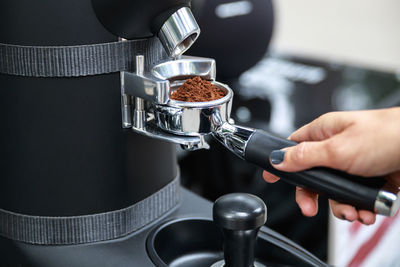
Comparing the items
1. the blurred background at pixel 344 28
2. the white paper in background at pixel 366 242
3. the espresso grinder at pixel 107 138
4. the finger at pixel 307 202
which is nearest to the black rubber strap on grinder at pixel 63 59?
the espresso grinder at pixel 107 138

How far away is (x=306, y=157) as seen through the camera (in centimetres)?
42

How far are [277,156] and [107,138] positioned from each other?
19cm

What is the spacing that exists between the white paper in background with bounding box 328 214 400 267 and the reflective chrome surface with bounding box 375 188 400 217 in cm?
60

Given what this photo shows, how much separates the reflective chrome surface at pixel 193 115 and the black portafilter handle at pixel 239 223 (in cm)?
8

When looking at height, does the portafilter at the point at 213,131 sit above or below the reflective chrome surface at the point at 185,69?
below

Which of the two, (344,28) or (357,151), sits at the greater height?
(357,151)

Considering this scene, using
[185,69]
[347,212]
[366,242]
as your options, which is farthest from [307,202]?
[366,242]

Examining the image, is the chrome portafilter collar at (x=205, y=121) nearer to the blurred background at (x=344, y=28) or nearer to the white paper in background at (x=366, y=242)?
the white paper in background at (x=366, y=242)

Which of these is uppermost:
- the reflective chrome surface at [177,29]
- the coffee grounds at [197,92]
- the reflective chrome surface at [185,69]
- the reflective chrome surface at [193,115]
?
the reflective chrome surface at [177,29]

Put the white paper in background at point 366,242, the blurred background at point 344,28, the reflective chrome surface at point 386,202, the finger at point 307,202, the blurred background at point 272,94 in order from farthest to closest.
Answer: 1. the blurred background at point 344,28
2. the white paper in background at point 366,242
3. the blurred background at point 272,94
4. the finger at point 307,202
5. the reflective chrome surface at point 386,202

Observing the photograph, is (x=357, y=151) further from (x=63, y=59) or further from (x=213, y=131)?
(x=63, y=59)

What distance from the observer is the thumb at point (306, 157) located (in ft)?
1.37

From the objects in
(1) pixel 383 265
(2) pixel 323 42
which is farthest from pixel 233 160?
(2) pixel 323 42

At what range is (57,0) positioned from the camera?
0.46 metres
